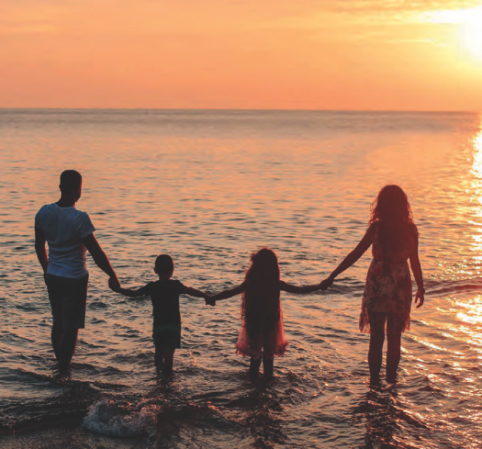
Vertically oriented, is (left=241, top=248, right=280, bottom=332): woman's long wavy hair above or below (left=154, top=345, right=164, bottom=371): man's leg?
above

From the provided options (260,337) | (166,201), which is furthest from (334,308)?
(166,201)

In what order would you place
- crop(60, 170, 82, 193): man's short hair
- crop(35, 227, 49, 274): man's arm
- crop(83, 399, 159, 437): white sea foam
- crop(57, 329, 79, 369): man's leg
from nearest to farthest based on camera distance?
crop(83, 399, 159, 437): white sea foam
crop(60, 170, 82, 193): man's short hair
crop(35, 227, 49, 274): man's arm
crop(57, 329, 79, 369): man's leg

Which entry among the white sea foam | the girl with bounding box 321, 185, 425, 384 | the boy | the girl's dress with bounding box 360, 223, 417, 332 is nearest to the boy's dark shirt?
the boy

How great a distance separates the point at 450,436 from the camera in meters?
6.36

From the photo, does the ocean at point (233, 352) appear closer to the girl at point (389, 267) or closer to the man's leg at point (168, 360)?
the man's leg at point (168, 360)

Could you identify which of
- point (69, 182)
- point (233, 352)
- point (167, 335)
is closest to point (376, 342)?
point (233, 352)

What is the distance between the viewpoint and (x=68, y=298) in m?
7.25

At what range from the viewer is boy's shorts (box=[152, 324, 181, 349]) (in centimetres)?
731

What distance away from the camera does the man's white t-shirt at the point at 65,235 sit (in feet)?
23.3

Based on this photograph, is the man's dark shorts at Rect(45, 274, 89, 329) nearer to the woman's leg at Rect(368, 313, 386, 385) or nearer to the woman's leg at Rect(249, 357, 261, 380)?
the woman's leg at Rect(249, 357, 261, 380)

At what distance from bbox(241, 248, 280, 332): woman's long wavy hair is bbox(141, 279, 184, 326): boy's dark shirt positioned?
0.74m

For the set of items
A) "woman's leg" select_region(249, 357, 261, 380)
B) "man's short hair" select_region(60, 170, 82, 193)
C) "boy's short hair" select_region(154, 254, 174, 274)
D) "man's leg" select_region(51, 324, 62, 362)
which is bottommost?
"woman's leg" select_region(249, 357, 261, 380)

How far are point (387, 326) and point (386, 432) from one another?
4.23 ft

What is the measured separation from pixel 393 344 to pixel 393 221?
1.36 m
